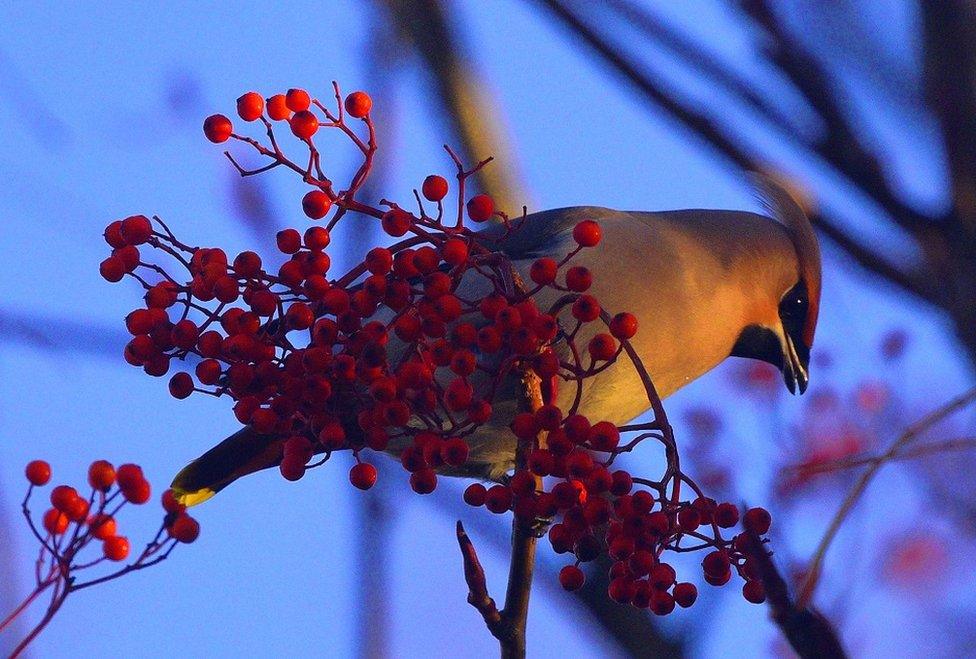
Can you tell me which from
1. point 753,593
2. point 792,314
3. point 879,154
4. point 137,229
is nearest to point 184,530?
point 137,229

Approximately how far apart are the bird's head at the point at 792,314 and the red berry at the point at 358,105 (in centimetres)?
178

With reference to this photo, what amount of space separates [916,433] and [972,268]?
9.9 inches

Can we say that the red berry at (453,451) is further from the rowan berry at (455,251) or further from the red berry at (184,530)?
the red berry at (184,530)

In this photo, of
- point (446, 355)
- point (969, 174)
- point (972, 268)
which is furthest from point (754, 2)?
point (446, 355)

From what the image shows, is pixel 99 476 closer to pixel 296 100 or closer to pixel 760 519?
pixel 296 100

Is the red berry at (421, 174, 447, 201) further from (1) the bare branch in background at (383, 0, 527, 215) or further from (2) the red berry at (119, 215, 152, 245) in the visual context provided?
(1) the bare branch in background at (383, 0, 527, 215)

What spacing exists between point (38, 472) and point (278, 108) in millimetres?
901

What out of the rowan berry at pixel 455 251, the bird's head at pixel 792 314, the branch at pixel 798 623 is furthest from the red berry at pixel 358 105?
the bird's head at pixel 792 314

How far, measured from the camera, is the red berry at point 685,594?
207 cm

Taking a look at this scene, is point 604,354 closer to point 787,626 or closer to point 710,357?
point 787,626

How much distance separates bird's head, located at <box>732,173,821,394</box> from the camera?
378 cm

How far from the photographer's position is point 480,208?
225 centimetres

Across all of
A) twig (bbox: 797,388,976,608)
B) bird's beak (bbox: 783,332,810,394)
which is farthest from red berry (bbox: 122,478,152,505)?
bird's beak (bbox: 783,332,810,394)

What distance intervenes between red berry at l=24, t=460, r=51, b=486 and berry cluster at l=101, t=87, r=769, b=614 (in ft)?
1.80
